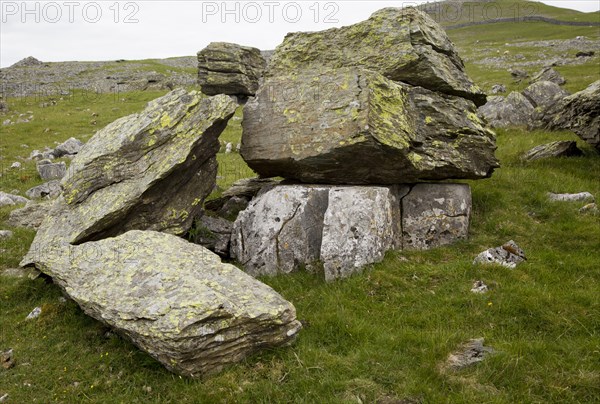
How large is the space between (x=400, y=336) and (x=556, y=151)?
15403 millimetres

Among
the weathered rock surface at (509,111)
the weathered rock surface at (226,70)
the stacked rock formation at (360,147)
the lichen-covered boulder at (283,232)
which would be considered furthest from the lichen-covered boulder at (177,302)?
the weathered rock surface at (226,70)

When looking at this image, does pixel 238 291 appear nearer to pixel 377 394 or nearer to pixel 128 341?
pixel 128 341

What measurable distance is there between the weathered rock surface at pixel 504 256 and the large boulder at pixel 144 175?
28.2ft

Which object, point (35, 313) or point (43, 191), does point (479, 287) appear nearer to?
point (35, 313)

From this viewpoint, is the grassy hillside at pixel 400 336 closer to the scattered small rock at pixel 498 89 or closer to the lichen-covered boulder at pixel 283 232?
the lichen-covered boulder at pixel 283 232

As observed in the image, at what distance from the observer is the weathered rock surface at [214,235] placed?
14440mm

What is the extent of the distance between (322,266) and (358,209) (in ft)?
6.26

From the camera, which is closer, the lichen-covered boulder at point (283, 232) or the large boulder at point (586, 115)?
the lichen-covered boulder at point (283, 232)

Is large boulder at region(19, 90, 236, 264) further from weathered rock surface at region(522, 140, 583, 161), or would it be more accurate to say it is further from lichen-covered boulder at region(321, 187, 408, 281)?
weathered rock surface at region(522, 140, 583, 161)

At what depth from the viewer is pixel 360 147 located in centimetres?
1310

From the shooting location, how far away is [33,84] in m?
82.8

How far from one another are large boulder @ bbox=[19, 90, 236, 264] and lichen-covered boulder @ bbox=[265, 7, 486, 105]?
3.29 m

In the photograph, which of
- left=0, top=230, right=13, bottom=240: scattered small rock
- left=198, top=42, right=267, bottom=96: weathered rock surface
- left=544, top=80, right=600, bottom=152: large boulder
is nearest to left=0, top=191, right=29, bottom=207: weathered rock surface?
left=0, top=230, right=13, bottom=240: scattered small rock

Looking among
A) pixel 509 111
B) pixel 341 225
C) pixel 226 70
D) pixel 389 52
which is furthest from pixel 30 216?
pixel 226 70
